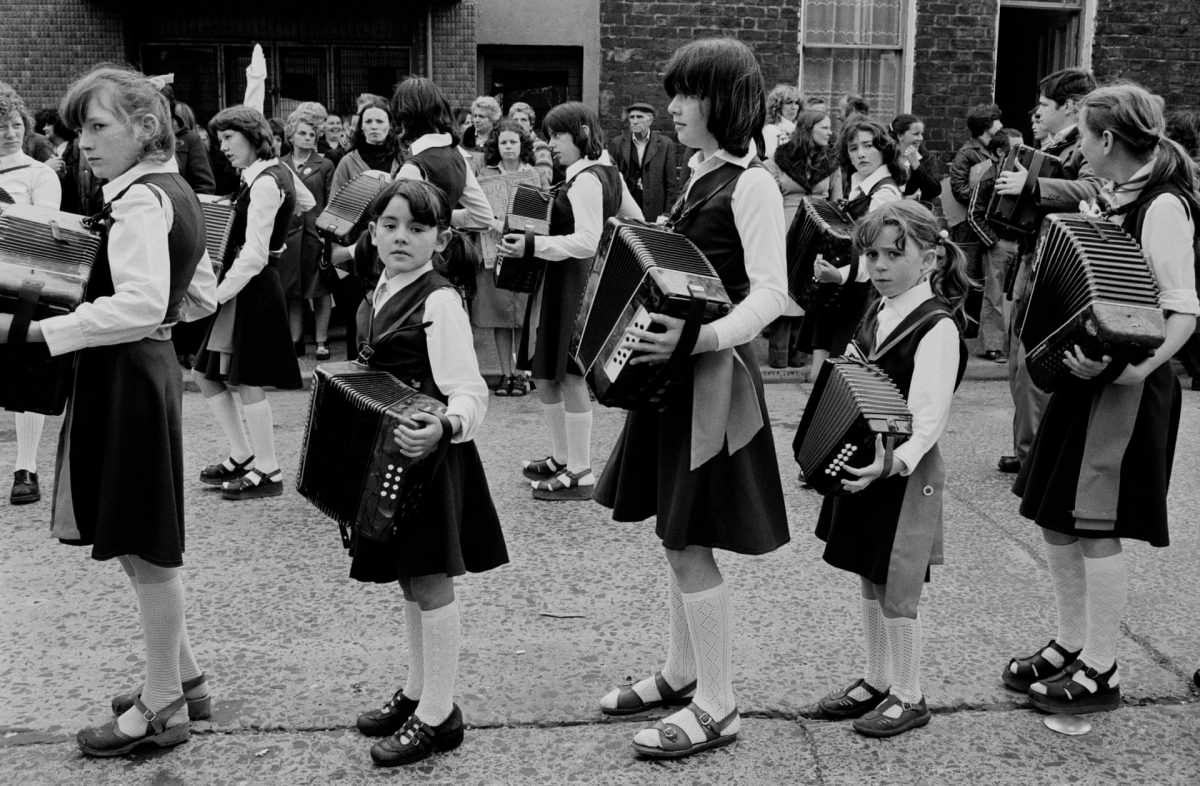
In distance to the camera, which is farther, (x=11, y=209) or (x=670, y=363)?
(x=11, y=209)

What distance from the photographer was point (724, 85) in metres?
3.41

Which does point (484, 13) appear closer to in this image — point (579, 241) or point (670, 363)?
point (579, 241)

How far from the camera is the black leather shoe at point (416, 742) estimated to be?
11.5 feet

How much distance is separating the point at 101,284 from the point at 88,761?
4.46 feet

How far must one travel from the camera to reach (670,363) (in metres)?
3.21

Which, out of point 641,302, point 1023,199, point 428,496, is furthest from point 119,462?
point 1023,199

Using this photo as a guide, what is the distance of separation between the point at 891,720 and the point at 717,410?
1.11 meters

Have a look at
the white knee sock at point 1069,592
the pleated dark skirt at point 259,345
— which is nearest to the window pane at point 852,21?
the pleated dark skirt at point 259,345

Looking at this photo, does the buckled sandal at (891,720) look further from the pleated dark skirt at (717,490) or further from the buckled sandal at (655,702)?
the pleated dark skirt at (717,490)

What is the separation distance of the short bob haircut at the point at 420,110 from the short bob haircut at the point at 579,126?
0.65 metres

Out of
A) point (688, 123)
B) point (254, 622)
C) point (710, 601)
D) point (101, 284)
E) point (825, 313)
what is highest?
point (688, 123)

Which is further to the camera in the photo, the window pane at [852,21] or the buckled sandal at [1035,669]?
the window pane at [852,21]

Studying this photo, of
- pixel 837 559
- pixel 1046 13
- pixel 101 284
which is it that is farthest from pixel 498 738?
pixel 1046 13

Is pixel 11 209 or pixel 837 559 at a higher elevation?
pixel 11 209
